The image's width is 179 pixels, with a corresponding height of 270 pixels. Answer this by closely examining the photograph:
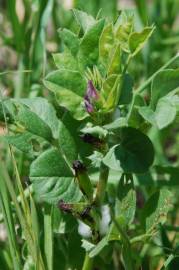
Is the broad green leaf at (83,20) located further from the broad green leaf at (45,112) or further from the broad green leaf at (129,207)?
the broad green leaf at (129,207)

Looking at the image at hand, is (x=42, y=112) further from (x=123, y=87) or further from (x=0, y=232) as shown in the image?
(x=0, y=232)

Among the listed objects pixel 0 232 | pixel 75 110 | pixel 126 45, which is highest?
pixel 126 45

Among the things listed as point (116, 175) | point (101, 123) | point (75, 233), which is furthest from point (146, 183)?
point (101, 123)

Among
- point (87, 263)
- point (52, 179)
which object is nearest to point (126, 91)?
point (52, 179)

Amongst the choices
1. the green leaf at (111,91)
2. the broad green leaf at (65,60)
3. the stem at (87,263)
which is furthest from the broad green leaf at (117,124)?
the stem at (87,263)

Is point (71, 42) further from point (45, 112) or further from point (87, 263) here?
point (87, 263)

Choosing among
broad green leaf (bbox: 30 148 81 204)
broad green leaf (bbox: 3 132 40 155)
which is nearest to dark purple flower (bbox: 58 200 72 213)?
broad green leaf (bbox: 30 148 81 204)

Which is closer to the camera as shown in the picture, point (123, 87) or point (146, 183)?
point (123, 87)
